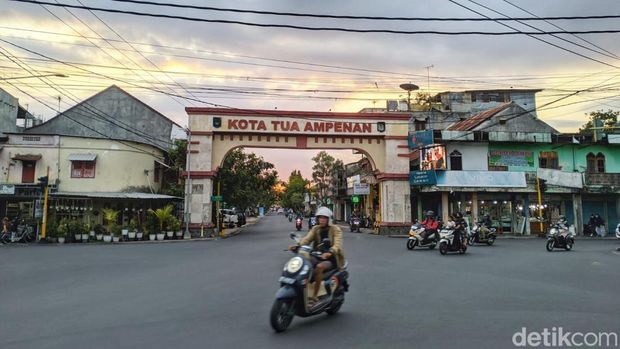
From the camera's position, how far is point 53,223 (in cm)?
2180

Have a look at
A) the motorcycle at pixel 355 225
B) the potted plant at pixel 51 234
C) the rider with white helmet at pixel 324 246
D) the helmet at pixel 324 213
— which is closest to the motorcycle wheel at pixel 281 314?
the rider with white helmet at pixel 324 246

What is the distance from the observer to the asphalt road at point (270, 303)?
4.94 meters

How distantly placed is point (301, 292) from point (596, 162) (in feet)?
103

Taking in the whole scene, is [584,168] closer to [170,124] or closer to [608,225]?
[608,225]

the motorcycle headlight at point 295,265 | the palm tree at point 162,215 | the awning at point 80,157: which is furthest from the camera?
the awning at point 80,157

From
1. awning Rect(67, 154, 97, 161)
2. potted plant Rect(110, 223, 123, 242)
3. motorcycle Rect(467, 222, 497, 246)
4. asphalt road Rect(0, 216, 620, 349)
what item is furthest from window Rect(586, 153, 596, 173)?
awning Rect(67, 154, 97, 161)

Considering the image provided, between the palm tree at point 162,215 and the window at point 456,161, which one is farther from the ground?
the window at point 456,161

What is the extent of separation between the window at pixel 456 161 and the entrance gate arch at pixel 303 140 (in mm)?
3027

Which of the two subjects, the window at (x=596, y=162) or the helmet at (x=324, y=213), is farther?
the window at (x=596, y=162)

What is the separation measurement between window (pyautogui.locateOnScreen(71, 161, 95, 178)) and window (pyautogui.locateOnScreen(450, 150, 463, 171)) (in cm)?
2267

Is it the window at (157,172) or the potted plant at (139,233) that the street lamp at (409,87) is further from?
the potted plant at (139,233)

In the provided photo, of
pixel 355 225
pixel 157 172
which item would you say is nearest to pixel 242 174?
pixel 157 172

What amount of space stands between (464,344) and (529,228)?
2720 cm

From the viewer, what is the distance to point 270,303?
22.3 feet
